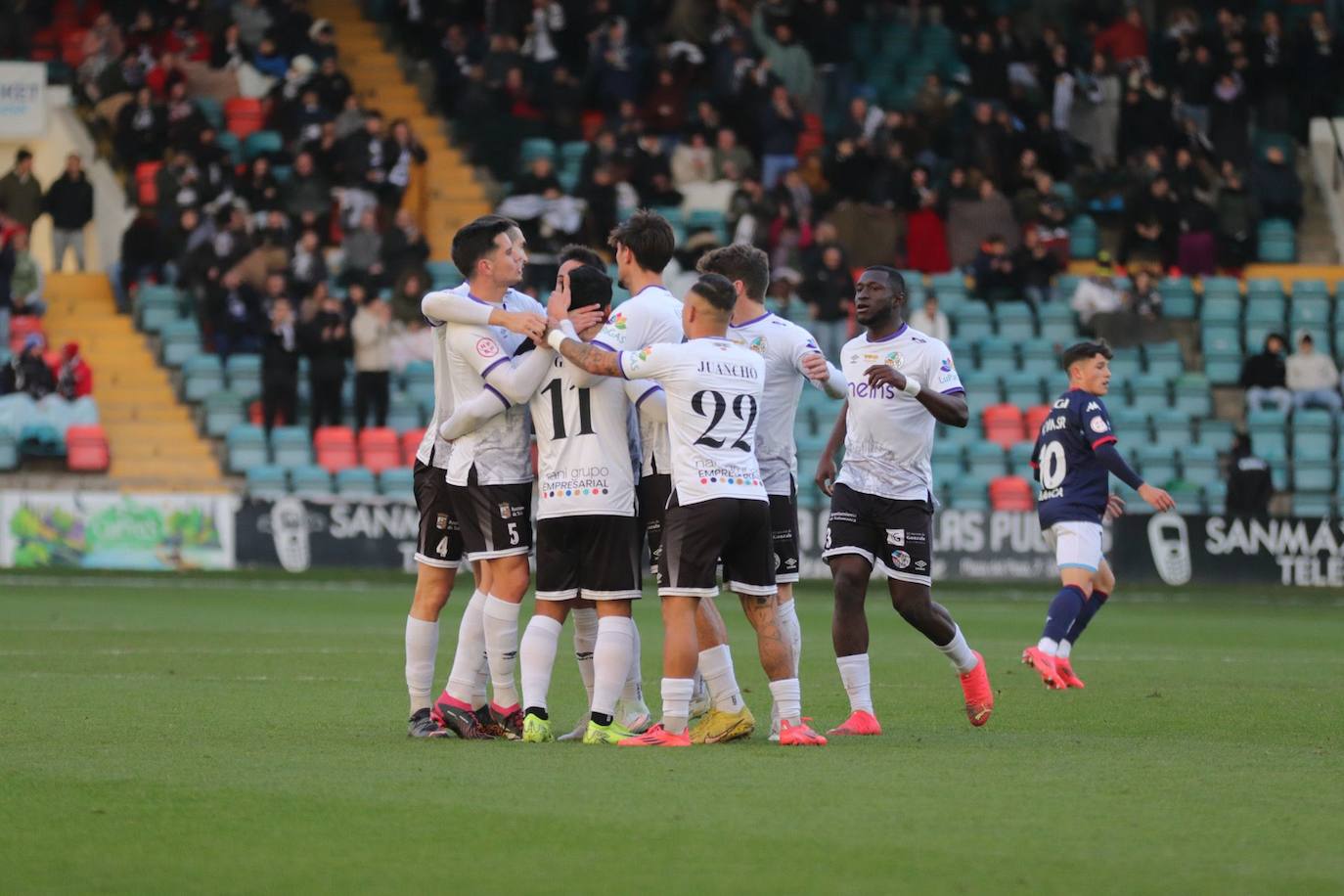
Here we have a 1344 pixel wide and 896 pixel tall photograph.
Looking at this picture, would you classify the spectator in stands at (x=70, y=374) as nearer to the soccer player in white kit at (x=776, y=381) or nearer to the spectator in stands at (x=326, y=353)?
the spectator in stands at (x=326, y=353)

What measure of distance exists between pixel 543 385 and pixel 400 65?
22.9 meters

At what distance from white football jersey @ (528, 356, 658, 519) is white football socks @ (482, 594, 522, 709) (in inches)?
20.5

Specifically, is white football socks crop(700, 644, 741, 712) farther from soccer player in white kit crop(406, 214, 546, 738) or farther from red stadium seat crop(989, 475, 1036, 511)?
red stadium seat crop(989, 475, 1036, 511)

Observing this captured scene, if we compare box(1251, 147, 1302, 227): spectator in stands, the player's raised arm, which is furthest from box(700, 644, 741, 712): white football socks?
A: box(1251, 147, 1302, 227): spectator in stands

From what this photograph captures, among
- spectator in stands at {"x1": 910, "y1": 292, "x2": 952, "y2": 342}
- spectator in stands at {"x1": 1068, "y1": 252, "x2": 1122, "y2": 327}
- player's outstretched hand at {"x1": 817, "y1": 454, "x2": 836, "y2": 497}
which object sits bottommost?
player's outstretched hand at {"x1": 817, "y1": 454, "x2": 836, "y2": 497}

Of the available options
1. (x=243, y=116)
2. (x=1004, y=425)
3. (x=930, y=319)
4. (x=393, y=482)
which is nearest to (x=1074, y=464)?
(x=930, y=319)

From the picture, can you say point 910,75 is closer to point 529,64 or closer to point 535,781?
point 529,64

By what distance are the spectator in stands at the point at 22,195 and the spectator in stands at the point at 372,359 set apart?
4619 mm

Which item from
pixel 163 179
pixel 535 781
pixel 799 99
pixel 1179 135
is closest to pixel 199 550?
pixel 163 179

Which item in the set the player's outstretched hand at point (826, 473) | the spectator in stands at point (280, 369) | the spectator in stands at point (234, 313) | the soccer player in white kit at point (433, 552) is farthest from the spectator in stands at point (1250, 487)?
the soccer player in white kit at point (433, 552)

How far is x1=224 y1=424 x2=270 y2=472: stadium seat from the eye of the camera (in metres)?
25.2

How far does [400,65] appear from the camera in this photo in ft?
103

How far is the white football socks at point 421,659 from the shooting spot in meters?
9.62

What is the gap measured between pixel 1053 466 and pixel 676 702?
4792 millimetres
